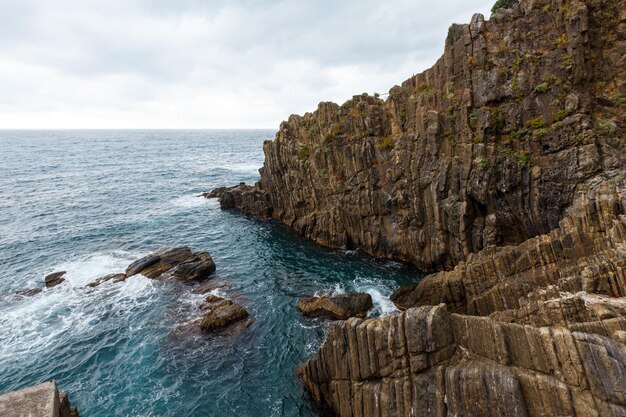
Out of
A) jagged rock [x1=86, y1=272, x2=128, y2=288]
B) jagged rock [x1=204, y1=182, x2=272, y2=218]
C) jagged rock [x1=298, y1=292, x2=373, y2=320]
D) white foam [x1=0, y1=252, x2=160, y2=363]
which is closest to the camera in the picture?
white foam [x1=0, y1=252, x2=160, y2=363]

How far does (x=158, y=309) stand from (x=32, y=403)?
23774 millimetres

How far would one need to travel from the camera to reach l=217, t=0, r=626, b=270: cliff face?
32375 millimetres

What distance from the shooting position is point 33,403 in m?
14.5

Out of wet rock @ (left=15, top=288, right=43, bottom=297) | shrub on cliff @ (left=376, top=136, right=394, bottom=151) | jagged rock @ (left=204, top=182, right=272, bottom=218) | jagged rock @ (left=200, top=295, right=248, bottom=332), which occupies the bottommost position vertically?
wet rock @ (left=15, top=288, right=43, bottom=297)

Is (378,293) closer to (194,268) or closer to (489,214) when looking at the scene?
(489,214)

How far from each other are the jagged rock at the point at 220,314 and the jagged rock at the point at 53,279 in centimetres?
2201

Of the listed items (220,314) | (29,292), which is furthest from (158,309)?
(29,292)

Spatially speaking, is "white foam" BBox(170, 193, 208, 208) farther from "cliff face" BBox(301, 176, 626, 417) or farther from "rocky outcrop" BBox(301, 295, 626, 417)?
"rocky outcrop" BBox(301, 295, 626, 417)

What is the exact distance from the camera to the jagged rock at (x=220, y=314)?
33.4 metres

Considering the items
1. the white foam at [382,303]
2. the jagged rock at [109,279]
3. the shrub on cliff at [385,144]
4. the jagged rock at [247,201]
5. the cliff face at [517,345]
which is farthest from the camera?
the jagged rock at [247,201]

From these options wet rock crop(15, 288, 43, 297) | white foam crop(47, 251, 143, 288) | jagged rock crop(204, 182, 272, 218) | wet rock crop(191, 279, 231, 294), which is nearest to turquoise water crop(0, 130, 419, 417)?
white foam crop(47, 251, 143, 288)

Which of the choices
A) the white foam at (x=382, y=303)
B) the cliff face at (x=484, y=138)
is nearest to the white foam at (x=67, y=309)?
the white foam at (x=382, y=303)

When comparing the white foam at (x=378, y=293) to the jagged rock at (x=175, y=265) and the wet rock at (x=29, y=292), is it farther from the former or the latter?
the wet rock at (x=29, y=292)

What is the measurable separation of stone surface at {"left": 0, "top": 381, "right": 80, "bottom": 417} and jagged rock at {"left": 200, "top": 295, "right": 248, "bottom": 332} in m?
18.0
